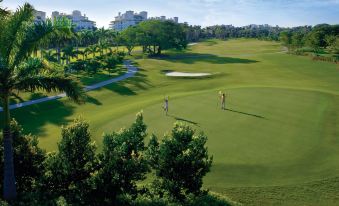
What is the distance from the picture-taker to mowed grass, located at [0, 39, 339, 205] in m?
20.3

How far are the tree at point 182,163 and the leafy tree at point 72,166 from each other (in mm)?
3354

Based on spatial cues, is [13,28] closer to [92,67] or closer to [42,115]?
[42,115]

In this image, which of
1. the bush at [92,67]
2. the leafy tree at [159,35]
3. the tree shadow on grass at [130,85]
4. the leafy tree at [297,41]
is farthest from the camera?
the leafy tree at [297,41]

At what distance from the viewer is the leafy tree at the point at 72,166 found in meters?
16.3

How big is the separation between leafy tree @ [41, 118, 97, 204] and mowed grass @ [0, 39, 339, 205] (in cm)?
702

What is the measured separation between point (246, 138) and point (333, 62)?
6455 centimetres

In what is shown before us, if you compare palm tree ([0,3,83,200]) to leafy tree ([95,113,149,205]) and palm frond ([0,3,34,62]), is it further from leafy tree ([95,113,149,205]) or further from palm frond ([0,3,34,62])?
leafy tree ([95,113,149,205])

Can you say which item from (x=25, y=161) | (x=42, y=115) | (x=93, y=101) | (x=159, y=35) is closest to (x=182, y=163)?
(x=25, y=161)

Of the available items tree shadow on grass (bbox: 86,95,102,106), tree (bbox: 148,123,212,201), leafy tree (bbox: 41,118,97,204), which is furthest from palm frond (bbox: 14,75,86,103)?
tree shadow on grass (bbox: 86,95,102,106)

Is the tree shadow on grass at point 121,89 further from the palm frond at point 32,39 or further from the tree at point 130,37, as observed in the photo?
the tree at point 130,37

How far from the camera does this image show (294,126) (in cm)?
3011

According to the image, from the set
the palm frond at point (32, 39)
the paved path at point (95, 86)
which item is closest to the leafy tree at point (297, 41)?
the paved path at point (95, 86)

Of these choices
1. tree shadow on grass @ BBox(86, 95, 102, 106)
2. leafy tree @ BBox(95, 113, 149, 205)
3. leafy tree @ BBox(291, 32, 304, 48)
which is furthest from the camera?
leafy tree @ BBox(291, 32, 304, 48)

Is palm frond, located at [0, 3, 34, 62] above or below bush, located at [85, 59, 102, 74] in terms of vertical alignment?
above
